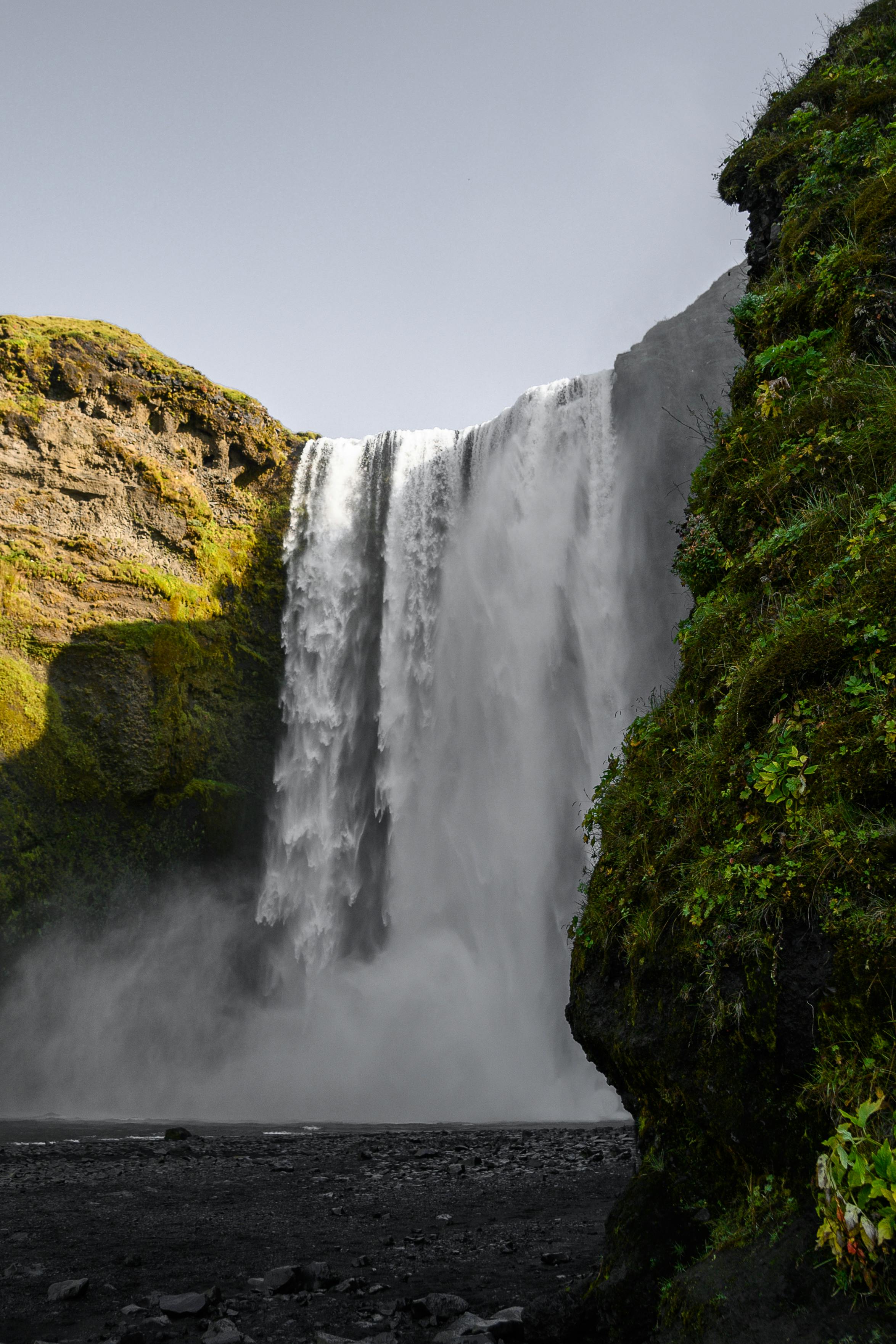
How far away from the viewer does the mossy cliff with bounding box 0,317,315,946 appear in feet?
65.1

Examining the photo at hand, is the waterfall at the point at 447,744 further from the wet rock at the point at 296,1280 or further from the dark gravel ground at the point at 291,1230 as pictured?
the wet rock at the point at 296,1280

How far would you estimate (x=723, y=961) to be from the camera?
325 cm

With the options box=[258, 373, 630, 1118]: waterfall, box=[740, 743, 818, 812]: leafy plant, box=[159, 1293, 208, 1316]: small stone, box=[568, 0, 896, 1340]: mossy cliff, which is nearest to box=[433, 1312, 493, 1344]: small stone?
box=[568, 0, 896, 1340]: mossy cliff

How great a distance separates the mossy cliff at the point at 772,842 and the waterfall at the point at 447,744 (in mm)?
13777

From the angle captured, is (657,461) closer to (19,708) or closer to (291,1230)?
(19,708)

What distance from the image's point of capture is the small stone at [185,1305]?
416 centimetres

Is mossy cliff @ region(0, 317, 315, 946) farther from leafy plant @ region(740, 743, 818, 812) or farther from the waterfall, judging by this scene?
leafy plant @ region(740, 743, 818, 812)

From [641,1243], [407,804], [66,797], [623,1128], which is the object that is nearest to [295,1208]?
[641,1243]

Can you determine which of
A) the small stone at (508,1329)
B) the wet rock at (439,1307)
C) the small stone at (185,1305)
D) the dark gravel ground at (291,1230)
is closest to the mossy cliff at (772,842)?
the small stone at (508,1329)

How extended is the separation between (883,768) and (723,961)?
984 millimetres

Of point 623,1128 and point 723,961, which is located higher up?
point 723,961

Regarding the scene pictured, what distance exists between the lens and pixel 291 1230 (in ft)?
19.8

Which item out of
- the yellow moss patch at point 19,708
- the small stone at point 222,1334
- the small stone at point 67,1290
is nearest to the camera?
the small stone at point 222,1334

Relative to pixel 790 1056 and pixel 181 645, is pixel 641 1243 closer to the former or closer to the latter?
pixel 790 1056
